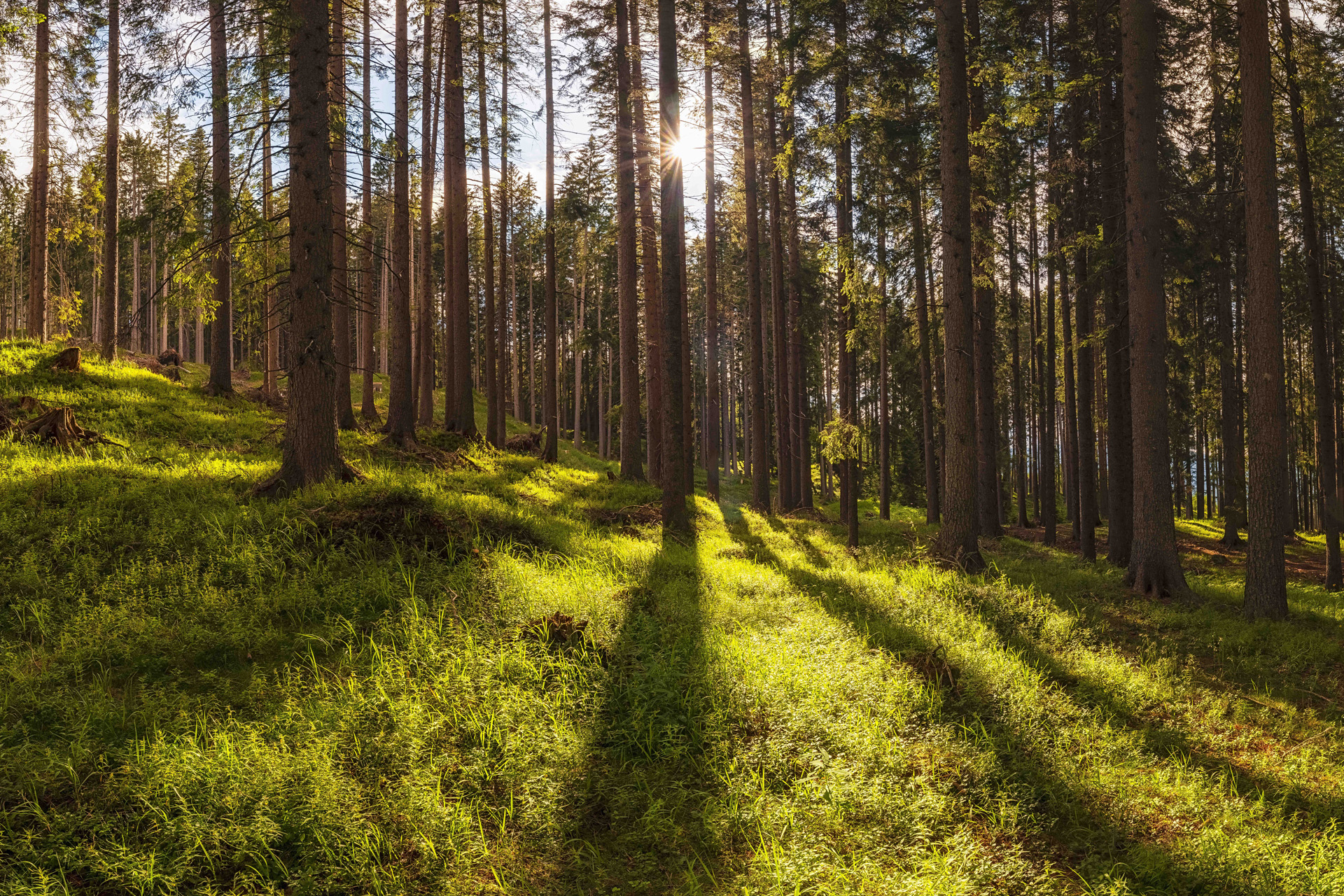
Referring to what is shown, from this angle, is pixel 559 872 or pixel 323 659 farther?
pixel 323 659

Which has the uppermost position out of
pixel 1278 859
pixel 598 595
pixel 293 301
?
pixel 293 301

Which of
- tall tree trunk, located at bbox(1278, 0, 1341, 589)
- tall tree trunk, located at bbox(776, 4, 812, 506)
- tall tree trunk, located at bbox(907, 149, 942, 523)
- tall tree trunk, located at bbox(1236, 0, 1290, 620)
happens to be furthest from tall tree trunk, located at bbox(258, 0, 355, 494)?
tall tree trunk, located at bbox(1278, 0, 1341, 589)

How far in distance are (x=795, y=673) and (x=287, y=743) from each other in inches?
155

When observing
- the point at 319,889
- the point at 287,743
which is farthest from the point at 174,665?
the point at 319,889

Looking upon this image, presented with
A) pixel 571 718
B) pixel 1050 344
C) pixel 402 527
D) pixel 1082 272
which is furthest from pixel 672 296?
pixel 1050 344

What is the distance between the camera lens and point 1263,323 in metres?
9.41

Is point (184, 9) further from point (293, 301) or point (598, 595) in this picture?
point (598, 595)

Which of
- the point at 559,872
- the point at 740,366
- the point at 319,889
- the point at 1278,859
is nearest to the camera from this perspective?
the point at 319,889

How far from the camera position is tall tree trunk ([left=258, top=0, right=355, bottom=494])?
8.88 metres

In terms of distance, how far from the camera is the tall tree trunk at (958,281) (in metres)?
11.2

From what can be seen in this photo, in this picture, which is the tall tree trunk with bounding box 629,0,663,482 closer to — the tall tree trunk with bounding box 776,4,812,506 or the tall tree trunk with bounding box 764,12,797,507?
the tall tree trunk with bounding box 764,12,797,507

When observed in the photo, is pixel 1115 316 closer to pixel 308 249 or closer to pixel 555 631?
pixel 555 631

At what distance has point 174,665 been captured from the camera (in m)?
5.24

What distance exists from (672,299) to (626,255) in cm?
747
